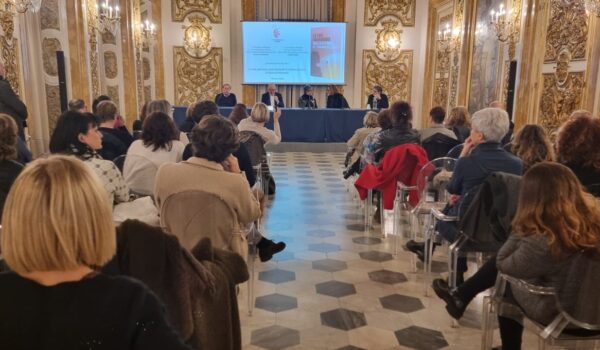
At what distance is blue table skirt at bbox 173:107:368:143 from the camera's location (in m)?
10.3

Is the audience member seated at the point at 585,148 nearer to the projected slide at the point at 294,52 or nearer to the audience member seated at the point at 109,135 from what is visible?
the audience member seated at the point at 109,135

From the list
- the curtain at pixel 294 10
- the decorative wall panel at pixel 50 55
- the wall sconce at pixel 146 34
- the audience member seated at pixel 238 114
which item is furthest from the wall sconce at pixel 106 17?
the curtain at pixel 294 10

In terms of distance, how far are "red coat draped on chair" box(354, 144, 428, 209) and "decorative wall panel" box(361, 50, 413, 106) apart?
8.78 metres

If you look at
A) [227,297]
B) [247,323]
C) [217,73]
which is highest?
[217,73]

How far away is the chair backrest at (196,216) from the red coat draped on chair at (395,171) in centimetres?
221

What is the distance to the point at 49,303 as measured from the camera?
93cm

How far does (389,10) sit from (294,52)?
109 inches

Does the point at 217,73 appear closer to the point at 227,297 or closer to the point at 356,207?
the point at 356,207

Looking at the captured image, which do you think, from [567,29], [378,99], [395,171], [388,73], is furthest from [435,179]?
[388,73]

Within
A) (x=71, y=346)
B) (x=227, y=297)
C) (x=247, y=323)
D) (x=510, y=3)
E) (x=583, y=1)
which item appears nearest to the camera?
(x=71, y=346)

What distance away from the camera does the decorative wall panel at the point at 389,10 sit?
12734 mm

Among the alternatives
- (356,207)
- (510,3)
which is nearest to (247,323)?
(356,207)

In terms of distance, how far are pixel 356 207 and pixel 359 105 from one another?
24.9 feet

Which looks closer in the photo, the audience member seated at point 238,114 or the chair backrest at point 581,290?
the chair backrest at point 581,290
